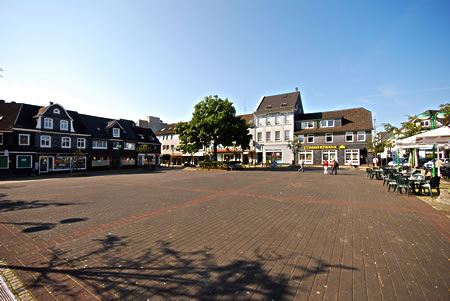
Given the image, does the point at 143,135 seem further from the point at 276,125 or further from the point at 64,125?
the point at 276,125

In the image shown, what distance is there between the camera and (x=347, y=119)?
38.6m

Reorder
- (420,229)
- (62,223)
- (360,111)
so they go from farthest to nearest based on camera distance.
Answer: (360,111) → (62,223) → (420,229)

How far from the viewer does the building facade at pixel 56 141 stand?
2681 cm

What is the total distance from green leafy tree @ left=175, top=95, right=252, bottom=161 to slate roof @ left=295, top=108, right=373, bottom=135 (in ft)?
53.7

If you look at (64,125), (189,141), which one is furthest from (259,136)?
(64,125)

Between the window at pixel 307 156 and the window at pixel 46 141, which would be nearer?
the window at pixel 46 141

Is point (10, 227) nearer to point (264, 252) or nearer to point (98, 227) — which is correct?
point (98, 227)

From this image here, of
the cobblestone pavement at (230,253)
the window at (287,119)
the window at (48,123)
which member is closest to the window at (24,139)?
the window at (48,123)

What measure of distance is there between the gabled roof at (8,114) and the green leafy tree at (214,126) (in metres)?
21.6

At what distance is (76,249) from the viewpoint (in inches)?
178

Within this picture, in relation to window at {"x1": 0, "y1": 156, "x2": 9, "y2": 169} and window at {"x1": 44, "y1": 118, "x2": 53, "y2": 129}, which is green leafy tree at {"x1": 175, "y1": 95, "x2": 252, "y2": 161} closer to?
window at {"x1": 44, "y1": 118, "x2": 53, "y2": 129}

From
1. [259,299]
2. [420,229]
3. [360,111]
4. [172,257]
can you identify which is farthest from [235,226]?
[360,111]

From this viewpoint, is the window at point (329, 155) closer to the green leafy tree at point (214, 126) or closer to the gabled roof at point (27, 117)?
the green leafy tree at point (214, 126)

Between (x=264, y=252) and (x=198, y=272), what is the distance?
4.89 feet
